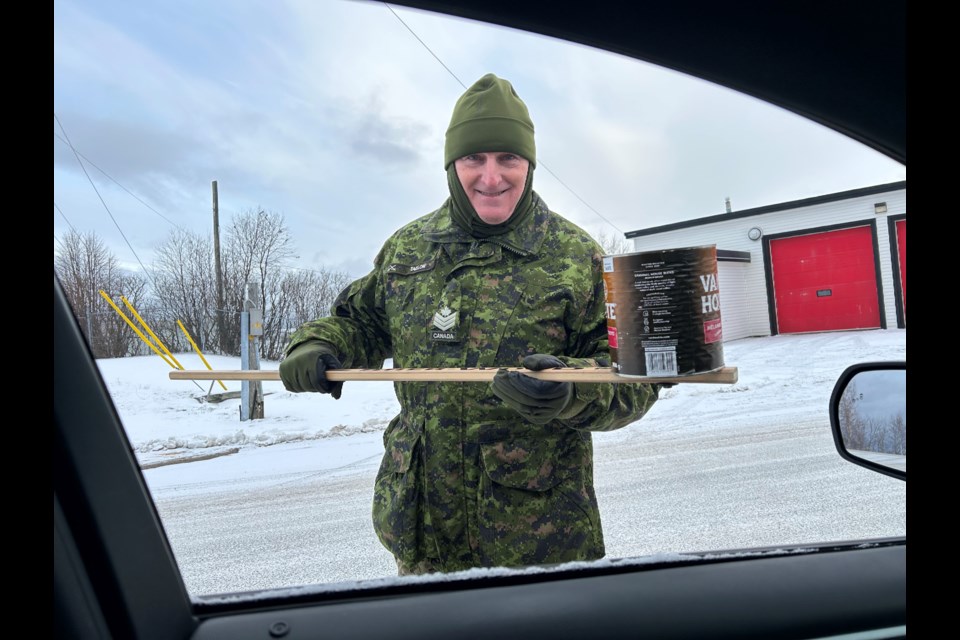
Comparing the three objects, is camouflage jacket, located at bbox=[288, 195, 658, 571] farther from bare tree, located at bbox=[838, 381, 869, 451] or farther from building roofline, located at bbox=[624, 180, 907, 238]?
building roofline, located at bbox=[624, 180, 907, 238]

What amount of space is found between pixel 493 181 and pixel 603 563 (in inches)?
53.6

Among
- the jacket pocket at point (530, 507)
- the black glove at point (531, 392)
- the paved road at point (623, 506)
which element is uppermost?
the black glove at point (531, 392)

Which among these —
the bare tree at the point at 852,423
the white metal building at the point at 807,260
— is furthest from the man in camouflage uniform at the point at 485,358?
the white metal building at the point at 807,260

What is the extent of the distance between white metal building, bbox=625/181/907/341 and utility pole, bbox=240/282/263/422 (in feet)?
35.0

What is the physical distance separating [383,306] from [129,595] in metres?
1.50

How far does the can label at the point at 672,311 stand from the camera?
1098 mm

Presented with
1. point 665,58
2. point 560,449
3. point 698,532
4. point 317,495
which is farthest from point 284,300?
point 665,58

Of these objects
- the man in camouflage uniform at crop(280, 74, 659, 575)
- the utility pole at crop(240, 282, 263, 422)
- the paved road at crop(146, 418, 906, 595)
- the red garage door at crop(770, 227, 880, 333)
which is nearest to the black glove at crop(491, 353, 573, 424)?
the man in camouflage uniform at crop(280, 74, 659, 575)

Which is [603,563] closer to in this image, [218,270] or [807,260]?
[218,270]

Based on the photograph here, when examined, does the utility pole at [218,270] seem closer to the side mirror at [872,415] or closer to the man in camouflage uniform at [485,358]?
the man in camouflage uniform at [485,358]

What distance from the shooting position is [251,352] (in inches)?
313

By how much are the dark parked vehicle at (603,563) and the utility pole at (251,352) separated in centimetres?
707

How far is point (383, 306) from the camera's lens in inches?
87.3

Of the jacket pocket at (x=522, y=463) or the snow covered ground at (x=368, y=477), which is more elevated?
the jacket pocket at (x=522, y=463)
